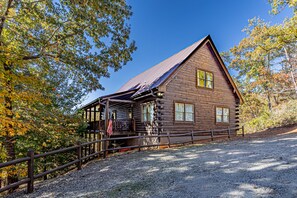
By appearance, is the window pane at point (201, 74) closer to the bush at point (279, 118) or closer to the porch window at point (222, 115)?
the porch window at point (222, 115)

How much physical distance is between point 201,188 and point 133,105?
11.6m

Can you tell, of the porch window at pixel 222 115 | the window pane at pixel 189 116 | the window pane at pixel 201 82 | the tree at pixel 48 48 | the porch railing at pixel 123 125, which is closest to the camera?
the tree at pixel 48 48

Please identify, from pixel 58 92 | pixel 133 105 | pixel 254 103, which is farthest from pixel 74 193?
pixel 254 103

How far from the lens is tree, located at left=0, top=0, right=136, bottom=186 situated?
7871 mm

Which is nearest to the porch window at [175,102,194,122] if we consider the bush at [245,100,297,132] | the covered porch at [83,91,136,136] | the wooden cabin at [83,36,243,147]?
the wooden cabin at [83,36,243,147]

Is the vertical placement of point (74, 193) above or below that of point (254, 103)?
below

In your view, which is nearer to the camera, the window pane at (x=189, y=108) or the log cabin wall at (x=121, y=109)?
the window pane at (x=189, y=108)

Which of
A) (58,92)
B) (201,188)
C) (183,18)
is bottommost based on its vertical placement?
(201,188)

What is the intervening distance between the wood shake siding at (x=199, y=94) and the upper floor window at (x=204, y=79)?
1.09 feet

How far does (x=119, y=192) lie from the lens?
4.79 meters

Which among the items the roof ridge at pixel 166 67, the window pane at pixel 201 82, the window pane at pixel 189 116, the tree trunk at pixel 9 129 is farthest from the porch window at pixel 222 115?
the tree trunk at pixel 9 129

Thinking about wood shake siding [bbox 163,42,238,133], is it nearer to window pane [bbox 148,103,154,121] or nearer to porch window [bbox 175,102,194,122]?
porch window [bbox 175,102,194,122]

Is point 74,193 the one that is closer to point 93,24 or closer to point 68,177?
point 68,177

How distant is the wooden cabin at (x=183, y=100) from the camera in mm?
13203
